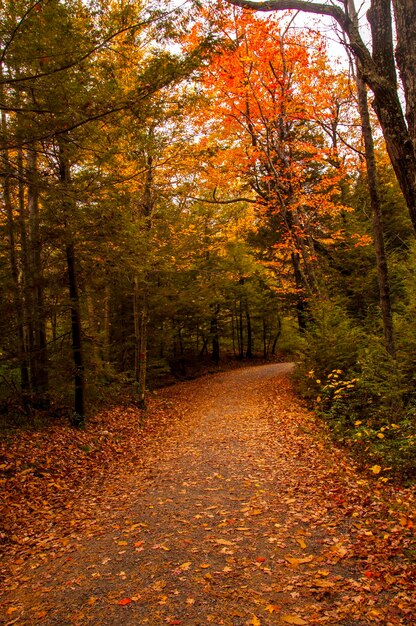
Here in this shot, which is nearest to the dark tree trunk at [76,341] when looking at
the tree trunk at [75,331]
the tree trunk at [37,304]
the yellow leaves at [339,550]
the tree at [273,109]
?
the tree trunk at [75,331]

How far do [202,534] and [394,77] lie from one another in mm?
5479

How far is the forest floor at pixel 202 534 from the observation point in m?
3.23

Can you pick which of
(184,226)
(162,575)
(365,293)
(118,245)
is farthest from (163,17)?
(365,293)

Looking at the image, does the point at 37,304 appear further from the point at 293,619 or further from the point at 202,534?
the point at 293,619

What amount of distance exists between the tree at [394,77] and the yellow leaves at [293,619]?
349 centimetres

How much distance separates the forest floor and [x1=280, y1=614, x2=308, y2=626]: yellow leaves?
0.01 m

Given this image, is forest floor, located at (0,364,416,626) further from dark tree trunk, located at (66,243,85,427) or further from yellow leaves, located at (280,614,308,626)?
dark tree trunk, located at (66,243,85,427)

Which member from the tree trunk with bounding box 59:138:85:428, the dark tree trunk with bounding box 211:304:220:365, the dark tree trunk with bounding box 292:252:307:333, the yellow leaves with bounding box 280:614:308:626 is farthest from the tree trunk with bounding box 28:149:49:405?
the dark tree trunk with bounding box 211:304:220:365

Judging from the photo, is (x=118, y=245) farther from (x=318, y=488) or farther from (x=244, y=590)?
(x=244, y=590)

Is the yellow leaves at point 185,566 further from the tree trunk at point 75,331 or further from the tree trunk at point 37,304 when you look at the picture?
the tree trunk at point 75,331

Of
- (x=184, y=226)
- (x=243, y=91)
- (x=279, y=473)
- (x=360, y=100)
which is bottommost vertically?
(x=279, y=473)

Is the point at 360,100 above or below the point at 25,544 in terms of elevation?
above

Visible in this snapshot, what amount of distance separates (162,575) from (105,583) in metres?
0.57

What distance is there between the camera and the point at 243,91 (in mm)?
11656
